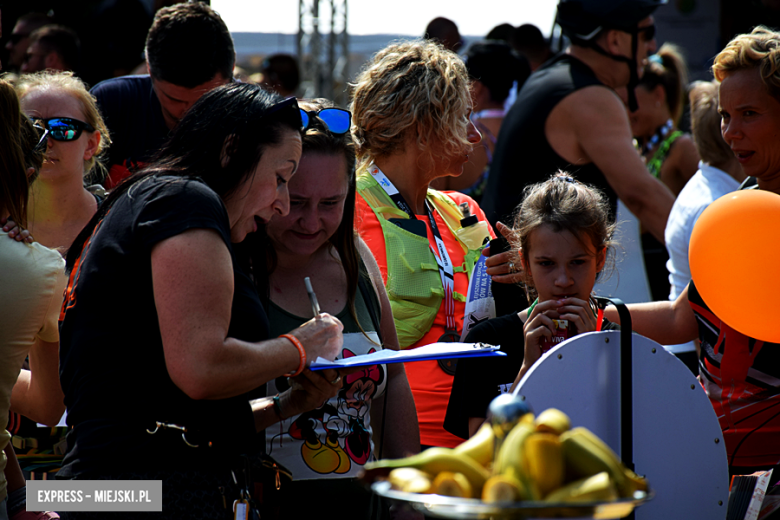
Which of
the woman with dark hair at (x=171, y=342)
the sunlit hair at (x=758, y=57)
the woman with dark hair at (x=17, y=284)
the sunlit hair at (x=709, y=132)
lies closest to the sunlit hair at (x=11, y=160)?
the woman with dark hair at (x=17, y=284)

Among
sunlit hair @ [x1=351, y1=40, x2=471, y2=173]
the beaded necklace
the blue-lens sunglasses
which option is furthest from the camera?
the beaded necklace

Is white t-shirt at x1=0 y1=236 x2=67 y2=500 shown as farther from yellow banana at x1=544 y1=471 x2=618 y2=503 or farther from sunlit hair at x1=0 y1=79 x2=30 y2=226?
yellow banana at x1=544 y1=471 x2=618 y2=503

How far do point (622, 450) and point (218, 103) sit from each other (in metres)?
1.15

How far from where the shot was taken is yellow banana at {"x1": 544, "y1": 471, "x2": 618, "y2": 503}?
887 millimetres

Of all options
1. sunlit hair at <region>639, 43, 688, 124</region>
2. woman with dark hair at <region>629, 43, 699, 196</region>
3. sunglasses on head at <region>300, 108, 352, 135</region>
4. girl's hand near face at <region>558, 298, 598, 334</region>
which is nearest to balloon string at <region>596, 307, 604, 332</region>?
girl's hand near face at <region>558, 298, 598, 334</region>

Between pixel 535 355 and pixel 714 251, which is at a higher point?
pixel 714 251

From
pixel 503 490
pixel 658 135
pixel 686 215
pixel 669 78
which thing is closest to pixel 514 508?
pixel 503 490

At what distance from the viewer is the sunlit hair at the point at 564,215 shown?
217 cm

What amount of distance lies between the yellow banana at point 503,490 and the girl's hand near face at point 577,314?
1084mm

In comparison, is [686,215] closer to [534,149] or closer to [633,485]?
[534,149]

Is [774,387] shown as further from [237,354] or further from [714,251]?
[237,354]

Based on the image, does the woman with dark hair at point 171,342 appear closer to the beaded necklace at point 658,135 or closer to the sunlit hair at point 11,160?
the sunlit hair at point 11,160

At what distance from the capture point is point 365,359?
160cm

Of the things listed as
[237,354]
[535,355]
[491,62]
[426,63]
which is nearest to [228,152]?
[237,354]
